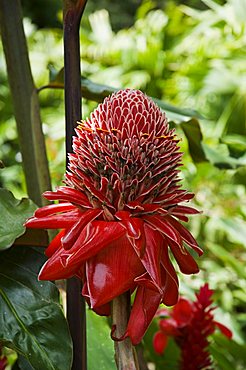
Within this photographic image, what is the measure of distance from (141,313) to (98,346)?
0.24 m

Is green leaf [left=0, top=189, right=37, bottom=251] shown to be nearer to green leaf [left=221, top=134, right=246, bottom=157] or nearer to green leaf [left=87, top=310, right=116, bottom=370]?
green leaf [left=87, top=310, right=116, bottom=370]

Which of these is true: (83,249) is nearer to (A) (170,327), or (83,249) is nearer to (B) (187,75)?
(A) (170,327)

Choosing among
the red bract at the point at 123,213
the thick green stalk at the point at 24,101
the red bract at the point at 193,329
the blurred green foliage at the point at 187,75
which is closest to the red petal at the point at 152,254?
the red bract at the point at 123,213

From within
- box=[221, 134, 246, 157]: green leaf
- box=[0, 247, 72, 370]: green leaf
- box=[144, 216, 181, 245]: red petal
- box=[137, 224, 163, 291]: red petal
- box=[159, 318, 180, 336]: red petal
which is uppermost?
box=[144, 216, 181, 245]: red petal

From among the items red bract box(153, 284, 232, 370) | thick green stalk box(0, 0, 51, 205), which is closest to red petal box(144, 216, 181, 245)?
thick green stalk box(0, 0, 51, 205)

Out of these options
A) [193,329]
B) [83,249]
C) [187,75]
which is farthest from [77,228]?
[187,75]

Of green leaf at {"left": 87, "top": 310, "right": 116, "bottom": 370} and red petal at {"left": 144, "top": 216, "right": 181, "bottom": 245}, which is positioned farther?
green leaf at {"left": 87, "top": 310, "right": 116, "bottom": 370}

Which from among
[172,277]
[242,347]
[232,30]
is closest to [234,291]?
[242,347]

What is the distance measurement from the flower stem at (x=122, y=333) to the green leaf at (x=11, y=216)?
85mm

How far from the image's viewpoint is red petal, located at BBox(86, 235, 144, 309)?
36 cm

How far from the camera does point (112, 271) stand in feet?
1.19

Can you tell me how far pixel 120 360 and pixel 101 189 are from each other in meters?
0.10

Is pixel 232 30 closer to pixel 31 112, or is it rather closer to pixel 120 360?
pixel 31 112

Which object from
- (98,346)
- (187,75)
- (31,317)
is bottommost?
(187,75)
